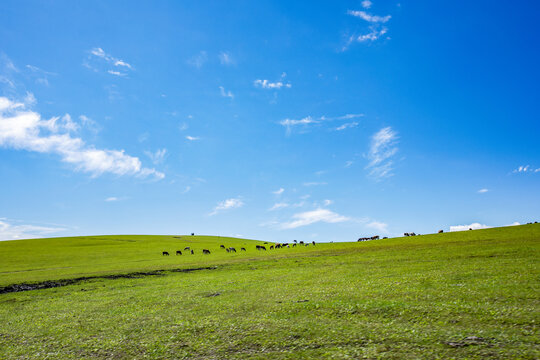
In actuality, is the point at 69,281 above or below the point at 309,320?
below

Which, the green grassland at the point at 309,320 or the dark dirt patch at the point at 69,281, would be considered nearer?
the green grassland at the point at 309,320

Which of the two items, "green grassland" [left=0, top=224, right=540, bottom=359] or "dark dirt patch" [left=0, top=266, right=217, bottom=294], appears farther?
"dark dirt patch" [left=0, top=266, right=217, bottom=294]

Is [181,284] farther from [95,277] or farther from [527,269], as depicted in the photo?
[527,269]

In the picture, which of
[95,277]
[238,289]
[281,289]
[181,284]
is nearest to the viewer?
[281,289]

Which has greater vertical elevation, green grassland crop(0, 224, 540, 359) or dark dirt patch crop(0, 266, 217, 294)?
green grassland crop(0, 224, 540, 359)

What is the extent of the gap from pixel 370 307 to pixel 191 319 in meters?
8.10

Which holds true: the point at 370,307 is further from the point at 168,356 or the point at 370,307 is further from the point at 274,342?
the point at 168,356

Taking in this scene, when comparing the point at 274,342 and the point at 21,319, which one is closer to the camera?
the point at 274,342

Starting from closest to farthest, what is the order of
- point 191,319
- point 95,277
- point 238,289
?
point 191,319 < point 238,289 < point 95,277

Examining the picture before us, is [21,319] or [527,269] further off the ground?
[527,269]

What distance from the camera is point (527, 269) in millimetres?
18406

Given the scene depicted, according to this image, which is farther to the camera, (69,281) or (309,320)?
(69,281)

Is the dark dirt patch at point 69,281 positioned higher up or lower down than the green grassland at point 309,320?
lower down

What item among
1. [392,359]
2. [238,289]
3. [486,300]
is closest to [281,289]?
[238,289]
